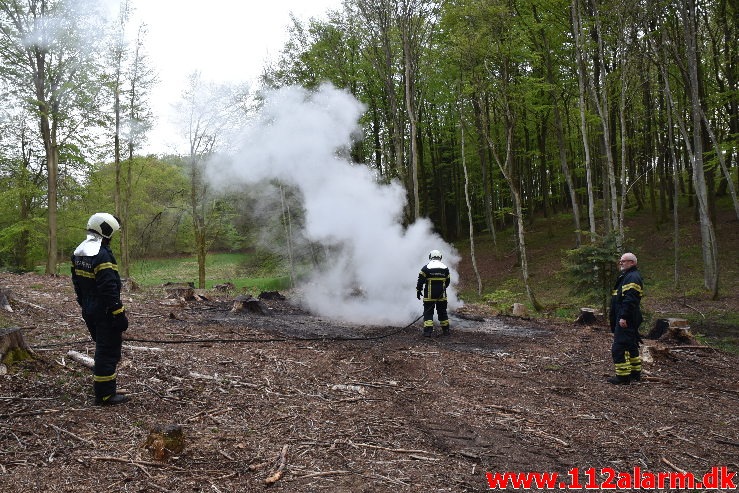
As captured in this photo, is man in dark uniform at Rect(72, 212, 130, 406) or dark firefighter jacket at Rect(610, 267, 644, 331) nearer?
man in dark uniform at Rect(72, 212, 130, 406)

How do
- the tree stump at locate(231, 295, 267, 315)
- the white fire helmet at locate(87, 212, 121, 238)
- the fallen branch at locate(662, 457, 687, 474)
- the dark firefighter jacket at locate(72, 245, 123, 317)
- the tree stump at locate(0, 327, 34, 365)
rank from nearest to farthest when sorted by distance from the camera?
the fallen branch at locate(662, 457, 687, 474), the dark firefighter jacket at locate(72, 245, 123, 317), the white fire helmet at locate(87, 212, 121, 238), the tree stump at locate(0, 327, 34, 365), the tree stump at locate(231, 295, 267, 315)

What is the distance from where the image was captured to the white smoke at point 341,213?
14.2 m

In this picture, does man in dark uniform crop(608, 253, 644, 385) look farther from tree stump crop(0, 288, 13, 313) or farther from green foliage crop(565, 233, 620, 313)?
tree stump crop(0, 288, 13, 313)

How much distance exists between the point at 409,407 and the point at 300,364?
2.36m

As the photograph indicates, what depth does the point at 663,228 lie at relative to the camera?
24.7 m

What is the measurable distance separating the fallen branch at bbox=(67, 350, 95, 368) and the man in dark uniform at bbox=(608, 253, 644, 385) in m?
7.19

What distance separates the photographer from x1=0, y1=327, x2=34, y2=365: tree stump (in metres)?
5.30

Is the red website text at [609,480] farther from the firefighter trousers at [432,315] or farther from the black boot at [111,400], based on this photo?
the firefighter trousers at [432,315]

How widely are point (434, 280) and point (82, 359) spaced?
23.1 ft

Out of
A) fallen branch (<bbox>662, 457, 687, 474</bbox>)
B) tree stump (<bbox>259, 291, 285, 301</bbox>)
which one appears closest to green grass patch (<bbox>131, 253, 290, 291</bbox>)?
tree stump (<bbox>259, 291, 285, 301</bbox>)

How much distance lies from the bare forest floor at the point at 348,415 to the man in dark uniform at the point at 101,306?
28 centimetres

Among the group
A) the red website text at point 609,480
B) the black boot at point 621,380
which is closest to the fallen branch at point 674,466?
the red website text at point 609,480

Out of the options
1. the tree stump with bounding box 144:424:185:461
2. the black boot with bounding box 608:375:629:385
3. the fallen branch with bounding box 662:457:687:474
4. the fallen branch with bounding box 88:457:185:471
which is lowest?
the black boot with bounding box 608:375:629:385

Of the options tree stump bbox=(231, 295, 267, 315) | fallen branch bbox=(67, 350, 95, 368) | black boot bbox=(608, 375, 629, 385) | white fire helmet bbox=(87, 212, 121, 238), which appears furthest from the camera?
tree stump bbox=(231, 295, 267, 315)
